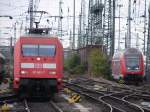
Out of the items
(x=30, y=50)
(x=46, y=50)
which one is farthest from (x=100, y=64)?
(x=30, y=50)

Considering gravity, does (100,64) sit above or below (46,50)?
below

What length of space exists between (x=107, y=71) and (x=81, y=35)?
20.6m

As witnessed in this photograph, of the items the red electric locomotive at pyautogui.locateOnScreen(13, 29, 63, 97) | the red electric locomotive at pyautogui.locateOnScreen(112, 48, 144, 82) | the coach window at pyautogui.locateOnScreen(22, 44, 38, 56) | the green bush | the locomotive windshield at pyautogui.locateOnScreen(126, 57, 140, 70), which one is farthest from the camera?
the green bush

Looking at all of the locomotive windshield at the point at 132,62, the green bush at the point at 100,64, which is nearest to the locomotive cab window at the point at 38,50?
the locomotive windshield at the point at 132,62

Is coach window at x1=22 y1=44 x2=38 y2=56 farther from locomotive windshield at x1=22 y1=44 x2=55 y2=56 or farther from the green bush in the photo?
the green bush

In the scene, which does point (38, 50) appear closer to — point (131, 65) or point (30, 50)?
point (30, 50)

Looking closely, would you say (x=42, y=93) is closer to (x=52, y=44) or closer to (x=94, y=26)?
(x=52, y=44)

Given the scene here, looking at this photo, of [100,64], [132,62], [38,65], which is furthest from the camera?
[100,64]

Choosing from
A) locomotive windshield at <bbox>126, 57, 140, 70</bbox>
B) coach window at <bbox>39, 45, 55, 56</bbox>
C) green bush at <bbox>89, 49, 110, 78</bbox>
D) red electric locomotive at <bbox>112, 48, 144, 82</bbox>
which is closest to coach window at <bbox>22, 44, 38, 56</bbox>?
coach window at <bbox>39, 45, 55, 56</bbox>

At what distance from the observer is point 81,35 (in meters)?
77.4

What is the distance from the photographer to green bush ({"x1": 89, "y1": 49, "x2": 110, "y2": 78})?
56562mm

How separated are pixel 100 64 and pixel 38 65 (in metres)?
33.6

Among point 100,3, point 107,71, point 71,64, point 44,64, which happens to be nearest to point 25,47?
point 44,64

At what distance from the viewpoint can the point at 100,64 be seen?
5644 cm
